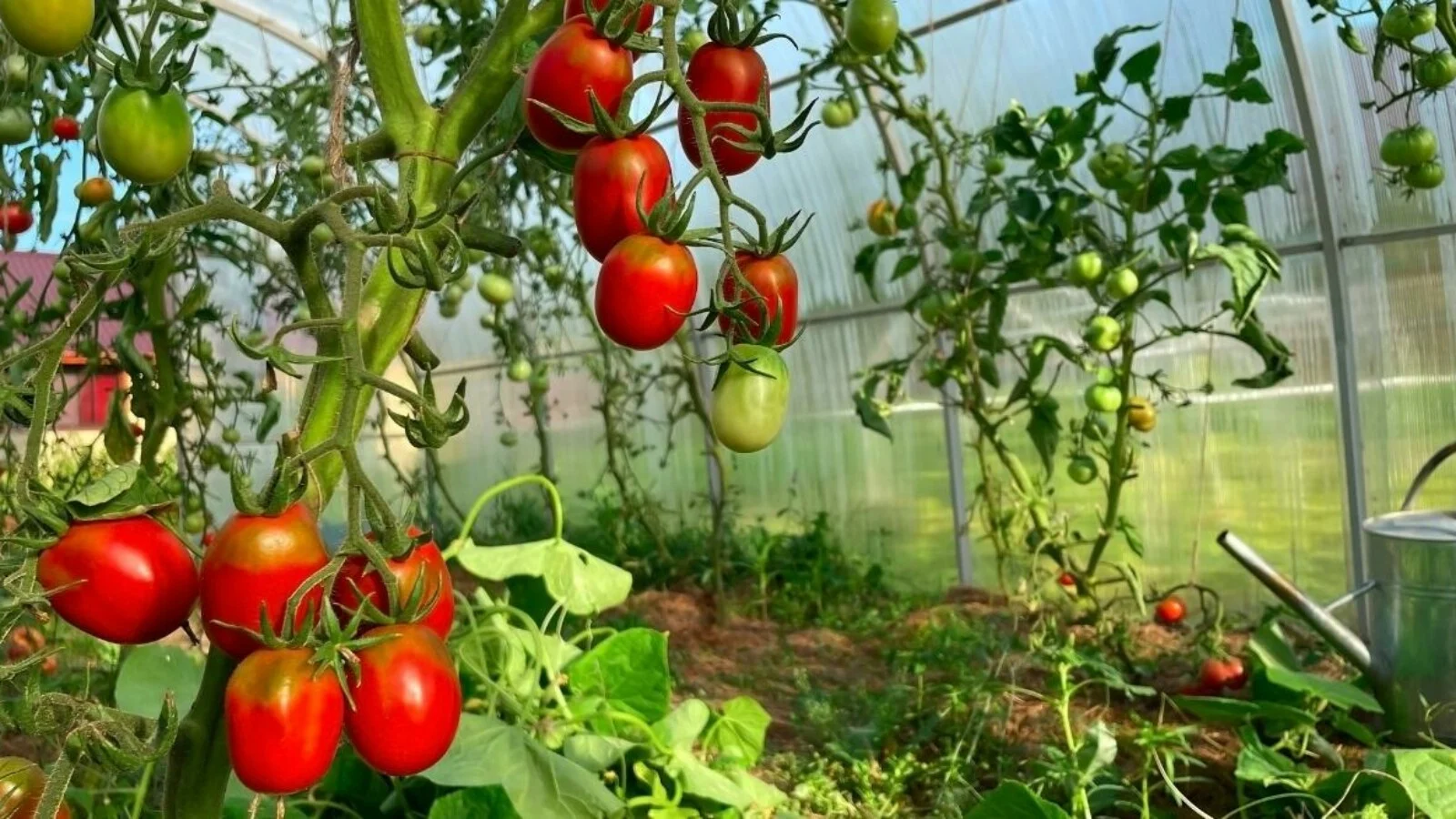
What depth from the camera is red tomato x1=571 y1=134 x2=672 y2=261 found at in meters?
0.46

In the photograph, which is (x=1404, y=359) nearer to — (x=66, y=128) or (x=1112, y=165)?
(x=1112, y=165)

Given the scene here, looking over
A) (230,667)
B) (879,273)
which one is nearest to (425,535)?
(230,667)

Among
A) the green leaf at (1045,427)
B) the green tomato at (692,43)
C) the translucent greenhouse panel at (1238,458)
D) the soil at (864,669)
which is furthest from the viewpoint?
the translucent greenhouse panel at (1238,458)

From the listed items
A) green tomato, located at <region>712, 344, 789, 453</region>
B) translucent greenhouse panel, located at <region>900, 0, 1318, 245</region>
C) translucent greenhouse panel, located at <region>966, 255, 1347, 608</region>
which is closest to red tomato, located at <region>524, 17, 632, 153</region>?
green tomato, located at <region>712, 344, 789, 453</region>

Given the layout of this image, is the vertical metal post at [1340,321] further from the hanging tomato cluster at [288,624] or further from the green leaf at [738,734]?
the hanging tomato cluster at [288,624]

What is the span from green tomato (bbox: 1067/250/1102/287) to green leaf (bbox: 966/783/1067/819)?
944 millimetres

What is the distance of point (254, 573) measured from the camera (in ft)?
1.37

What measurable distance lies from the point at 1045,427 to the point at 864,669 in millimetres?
786

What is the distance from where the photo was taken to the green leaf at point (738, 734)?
1.61m

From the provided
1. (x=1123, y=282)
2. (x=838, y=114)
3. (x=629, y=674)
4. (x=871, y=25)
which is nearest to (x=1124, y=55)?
(x=838, y=114)

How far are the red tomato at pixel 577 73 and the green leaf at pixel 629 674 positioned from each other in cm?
108

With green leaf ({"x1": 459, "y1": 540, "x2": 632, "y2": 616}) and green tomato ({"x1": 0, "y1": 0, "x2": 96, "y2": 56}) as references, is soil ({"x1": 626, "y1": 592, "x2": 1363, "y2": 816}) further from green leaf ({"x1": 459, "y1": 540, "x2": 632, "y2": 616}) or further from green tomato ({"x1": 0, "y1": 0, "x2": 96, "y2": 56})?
green tomato ({"x1": 0, "y1": 0, "x2": 96, "y2": 56})

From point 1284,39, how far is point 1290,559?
3.87 feet

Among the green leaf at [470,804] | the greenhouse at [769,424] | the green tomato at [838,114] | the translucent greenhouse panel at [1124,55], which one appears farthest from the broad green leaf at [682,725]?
the translucent greenhouse panel at [1124,55]
